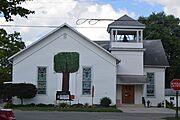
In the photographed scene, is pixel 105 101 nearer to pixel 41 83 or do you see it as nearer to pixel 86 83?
pixel 86 83

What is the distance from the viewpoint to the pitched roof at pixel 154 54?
5459cm

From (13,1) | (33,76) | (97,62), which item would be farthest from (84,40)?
(13,1)

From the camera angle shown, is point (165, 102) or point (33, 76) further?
point (165, 102)

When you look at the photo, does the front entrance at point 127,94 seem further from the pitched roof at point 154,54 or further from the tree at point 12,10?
the tree at point 12,10

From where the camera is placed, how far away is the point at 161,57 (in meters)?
56.0

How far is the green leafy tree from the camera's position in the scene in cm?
4903

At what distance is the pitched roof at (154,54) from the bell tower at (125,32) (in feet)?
11.8

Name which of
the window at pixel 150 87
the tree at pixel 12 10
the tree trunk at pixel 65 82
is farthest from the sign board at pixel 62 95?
the tree at pixel 12 10

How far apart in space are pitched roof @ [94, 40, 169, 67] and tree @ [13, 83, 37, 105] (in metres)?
12.4

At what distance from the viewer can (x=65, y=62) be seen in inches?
1953

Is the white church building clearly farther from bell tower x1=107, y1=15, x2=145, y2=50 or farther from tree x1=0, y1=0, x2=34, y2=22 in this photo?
tree x1=0, y1=0, x2=34, y2=22

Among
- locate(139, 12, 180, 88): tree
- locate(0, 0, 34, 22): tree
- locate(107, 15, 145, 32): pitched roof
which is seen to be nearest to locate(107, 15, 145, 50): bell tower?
locate(107, 15, 145, 32): pitched roof

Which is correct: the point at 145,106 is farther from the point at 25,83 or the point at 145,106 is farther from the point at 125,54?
the point at 25,83

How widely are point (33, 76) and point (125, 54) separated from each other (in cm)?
1062
